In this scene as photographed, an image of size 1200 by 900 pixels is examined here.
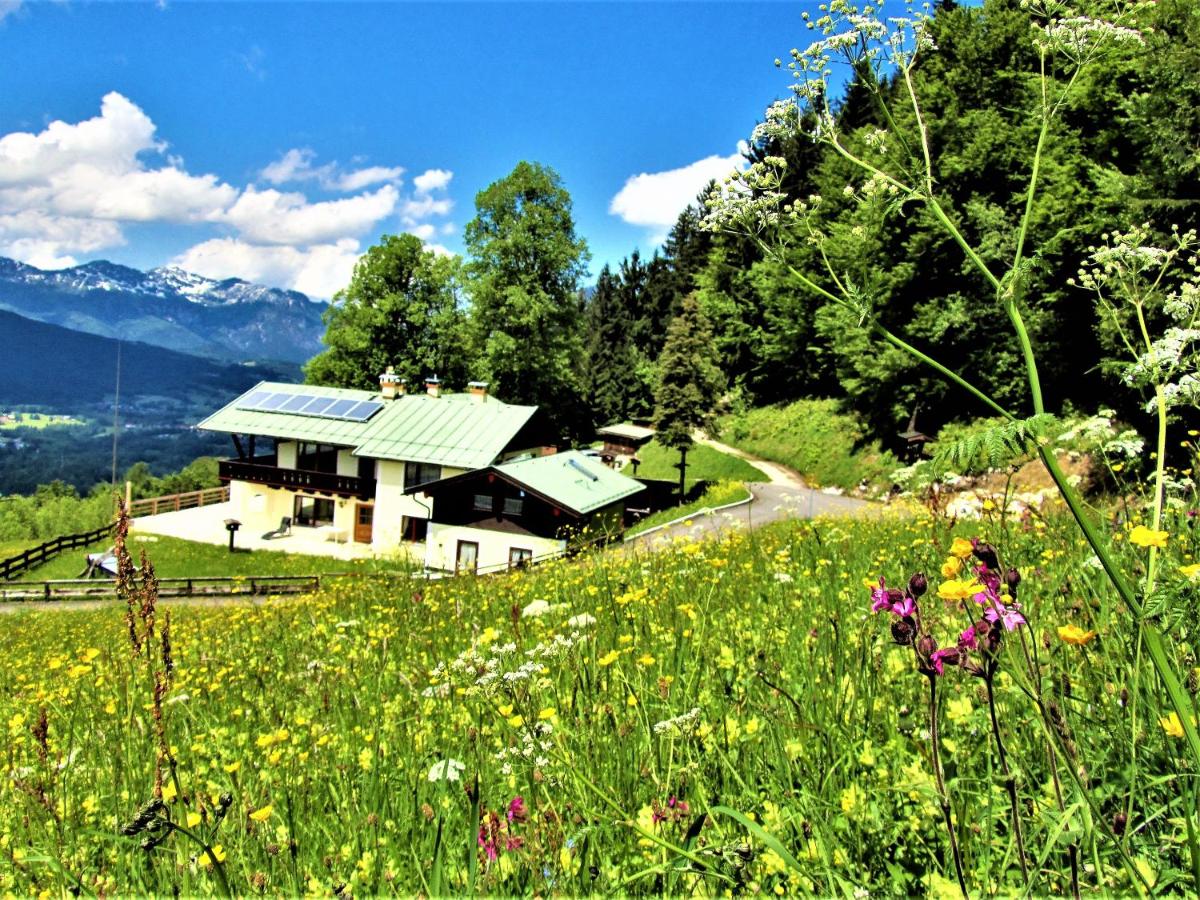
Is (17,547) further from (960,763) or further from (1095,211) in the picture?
(1095,211)

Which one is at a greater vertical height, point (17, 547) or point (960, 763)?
point (960, 763)

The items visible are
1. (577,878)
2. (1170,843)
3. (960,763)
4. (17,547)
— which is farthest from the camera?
(17,547)

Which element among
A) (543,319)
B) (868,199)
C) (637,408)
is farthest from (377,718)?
(637,408)

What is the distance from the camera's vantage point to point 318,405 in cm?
4000

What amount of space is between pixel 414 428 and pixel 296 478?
7499 millimetres

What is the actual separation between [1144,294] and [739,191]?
1.98m

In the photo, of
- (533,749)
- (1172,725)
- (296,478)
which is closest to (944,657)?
(1172,725)

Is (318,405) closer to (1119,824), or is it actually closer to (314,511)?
(314,511)

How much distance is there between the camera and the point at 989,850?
7.57ft

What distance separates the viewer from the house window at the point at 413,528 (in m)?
35.6

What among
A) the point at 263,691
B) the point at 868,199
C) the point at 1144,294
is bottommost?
the point at 263,691

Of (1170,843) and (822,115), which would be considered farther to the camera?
(822,115)

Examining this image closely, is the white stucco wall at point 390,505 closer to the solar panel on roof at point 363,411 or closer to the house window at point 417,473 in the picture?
the house window at point 417,473

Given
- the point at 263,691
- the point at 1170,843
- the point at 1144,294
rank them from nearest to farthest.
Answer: the point at 1170,843
the point at 1144,294
the point at 263,691
